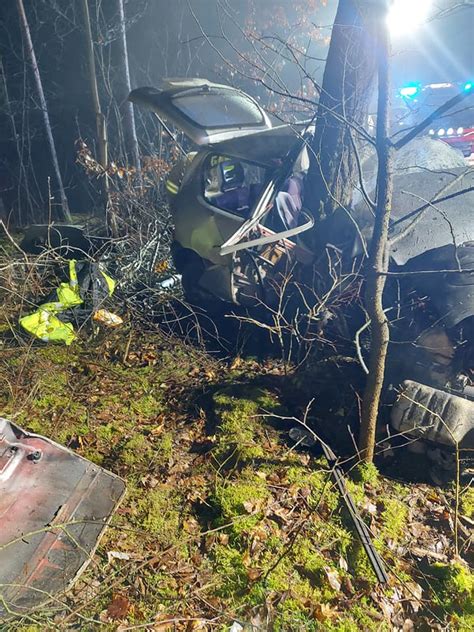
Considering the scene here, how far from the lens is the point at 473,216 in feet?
14.6

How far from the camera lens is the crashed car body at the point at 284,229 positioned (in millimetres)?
3551

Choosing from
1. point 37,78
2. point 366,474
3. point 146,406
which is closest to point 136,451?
point 146,406

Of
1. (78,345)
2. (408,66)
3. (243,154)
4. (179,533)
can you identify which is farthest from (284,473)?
(408,66)

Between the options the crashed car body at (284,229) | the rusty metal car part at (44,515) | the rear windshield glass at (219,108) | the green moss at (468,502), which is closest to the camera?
the rusty metal car part at (44,515)

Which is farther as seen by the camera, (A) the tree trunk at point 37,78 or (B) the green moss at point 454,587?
(A) the tree trunk at point 37,78

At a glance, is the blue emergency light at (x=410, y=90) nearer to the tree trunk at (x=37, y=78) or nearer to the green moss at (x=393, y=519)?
the tree trunk at (x=37, y=78)

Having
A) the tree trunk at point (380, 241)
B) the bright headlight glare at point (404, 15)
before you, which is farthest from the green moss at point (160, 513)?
the bright headlight glare at point (404, 15)

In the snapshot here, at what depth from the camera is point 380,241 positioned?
269 cm

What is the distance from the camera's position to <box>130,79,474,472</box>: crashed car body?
3.55 m

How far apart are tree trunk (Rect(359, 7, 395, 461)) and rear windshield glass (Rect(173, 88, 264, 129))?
2.39 m

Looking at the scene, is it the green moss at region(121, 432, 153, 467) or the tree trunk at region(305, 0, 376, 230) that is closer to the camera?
the green moss at region(121, 432, 153, 467)

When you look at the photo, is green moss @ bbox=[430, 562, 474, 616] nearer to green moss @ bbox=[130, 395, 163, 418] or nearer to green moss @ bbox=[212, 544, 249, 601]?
green moss @ bbox=[212, 544, 249, 601]

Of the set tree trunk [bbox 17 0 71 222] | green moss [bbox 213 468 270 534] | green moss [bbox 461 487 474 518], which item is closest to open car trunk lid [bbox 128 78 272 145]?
green moss [bbox 213 468 270 534]

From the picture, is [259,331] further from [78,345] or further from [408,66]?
[408,66]
